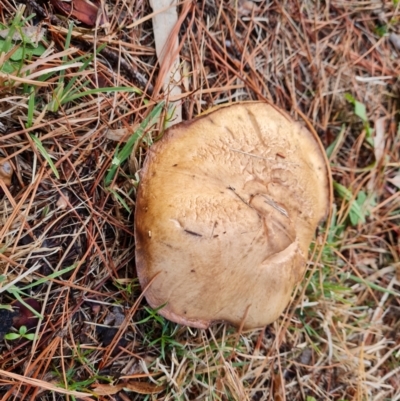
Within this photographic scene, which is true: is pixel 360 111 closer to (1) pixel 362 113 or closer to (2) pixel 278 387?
(1) pixel 362 113

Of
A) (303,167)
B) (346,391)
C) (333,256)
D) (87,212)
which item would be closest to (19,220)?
(87,212)

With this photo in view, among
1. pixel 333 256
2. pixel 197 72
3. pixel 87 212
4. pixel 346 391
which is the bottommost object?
pixel 346 391

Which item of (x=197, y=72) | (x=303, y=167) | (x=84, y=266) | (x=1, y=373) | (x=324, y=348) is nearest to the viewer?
(x=1, y=373)

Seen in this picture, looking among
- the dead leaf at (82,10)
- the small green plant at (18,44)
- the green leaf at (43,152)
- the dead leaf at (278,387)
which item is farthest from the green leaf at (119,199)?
the dead leaf at (278,387)

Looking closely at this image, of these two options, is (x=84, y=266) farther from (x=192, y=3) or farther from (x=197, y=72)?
(x=192, y=3)

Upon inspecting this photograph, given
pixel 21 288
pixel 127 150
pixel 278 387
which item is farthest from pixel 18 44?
pixel 278 387

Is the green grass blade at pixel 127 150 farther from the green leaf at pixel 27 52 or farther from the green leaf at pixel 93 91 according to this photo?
the green leaf at pixel 27 52

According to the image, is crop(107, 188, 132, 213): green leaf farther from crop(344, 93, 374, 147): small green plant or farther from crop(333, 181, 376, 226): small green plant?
crop(344, 93, 374, 147): small green plant
